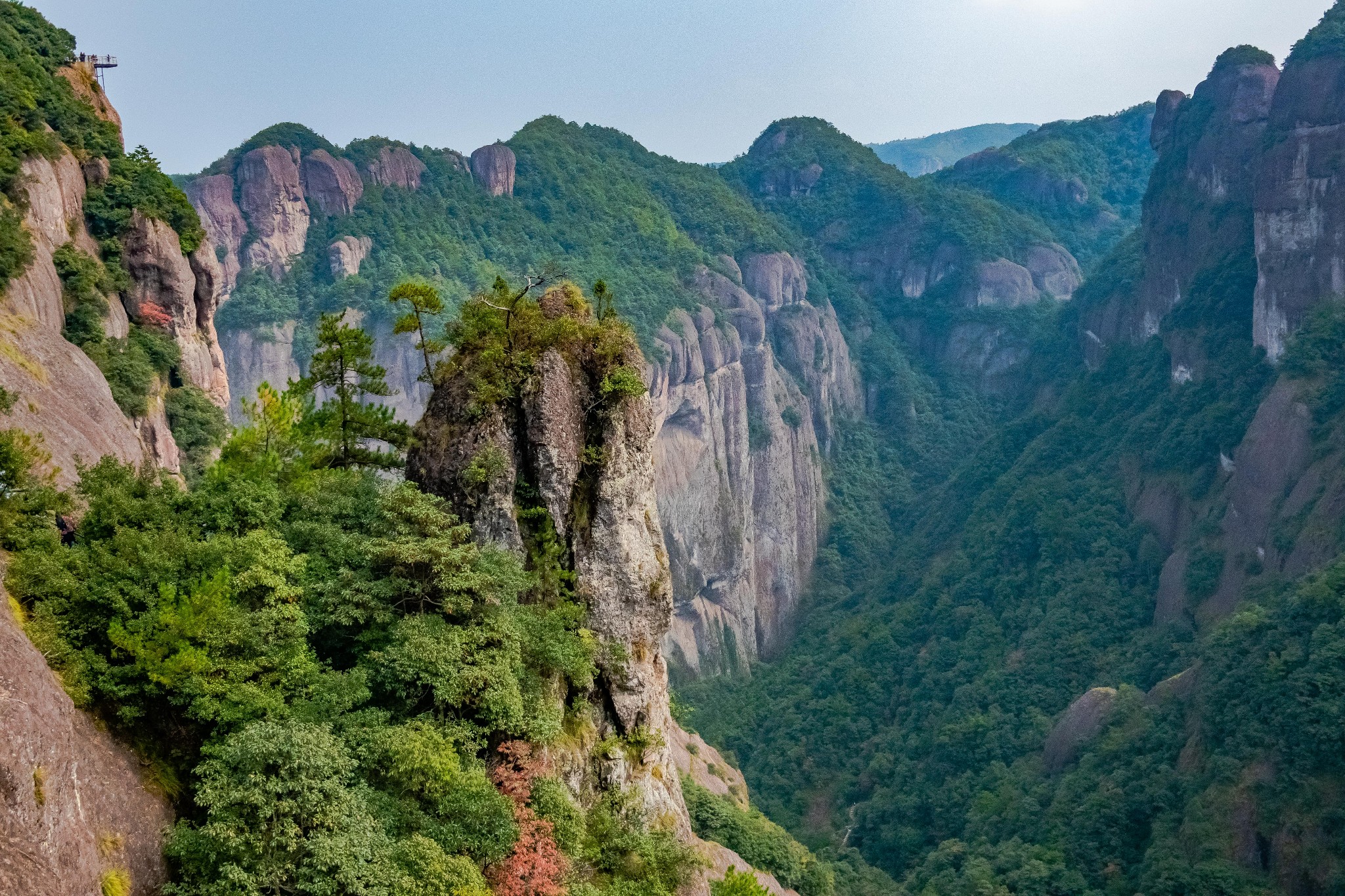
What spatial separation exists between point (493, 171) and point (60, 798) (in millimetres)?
100334

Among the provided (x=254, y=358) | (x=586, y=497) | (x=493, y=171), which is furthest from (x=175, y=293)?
(x=493, y=171)

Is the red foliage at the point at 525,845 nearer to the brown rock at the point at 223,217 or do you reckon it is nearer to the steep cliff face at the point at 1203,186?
the brown rock at the point at 223,217

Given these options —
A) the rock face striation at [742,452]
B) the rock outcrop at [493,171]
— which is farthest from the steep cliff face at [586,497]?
the rock outcrop at [493,171]

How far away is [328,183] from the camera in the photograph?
87312 mm

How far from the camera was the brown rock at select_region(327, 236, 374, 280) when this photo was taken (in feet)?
272

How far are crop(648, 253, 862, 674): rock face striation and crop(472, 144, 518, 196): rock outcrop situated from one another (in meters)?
24.5

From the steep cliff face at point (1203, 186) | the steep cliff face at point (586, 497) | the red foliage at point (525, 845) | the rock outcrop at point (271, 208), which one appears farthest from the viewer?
the rock outcrop at point (271, 208)

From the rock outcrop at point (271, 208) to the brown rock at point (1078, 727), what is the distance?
68.7 m

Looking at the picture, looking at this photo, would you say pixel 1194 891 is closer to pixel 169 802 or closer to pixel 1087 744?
pixel 1087 744

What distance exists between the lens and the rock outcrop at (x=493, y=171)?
10481 centimetres

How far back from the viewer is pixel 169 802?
Result: 14.1 meters

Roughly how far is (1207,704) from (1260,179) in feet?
144

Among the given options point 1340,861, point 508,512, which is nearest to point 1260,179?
point 1340,861

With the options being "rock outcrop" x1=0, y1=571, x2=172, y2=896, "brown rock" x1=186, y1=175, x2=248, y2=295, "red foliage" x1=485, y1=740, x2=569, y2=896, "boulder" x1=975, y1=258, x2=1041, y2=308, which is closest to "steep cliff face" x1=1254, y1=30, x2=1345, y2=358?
"boulder" x1=975, y1=258, x2=1041, y2=308
